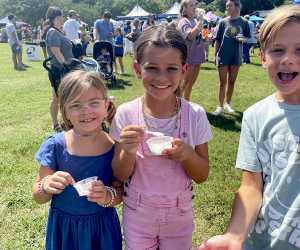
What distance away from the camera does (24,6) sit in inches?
2183

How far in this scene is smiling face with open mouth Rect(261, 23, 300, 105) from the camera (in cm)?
126

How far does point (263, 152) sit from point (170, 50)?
0.81 metres

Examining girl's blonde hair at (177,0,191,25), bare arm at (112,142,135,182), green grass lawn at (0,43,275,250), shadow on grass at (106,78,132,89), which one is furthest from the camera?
shadow on grass at (106,78,132,89)

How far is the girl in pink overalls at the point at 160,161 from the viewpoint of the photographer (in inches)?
60.0

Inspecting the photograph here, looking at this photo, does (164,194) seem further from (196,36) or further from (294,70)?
(196,36)

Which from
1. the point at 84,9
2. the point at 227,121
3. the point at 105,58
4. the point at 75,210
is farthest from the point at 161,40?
the point at 84,9

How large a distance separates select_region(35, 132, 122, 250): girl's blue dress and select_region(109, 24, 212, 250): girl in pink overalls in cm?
17

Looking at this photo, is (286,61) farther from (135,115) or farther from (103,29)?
(103,29)

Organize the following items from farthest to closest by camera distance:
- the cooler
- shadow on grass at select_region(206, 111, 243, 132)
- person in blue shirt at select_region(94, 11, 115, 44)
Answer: the cooler < person in blue shirt at select_region(94, 11, 115, 44) < shadow on grass at select_region(206, 111, 243, 132)

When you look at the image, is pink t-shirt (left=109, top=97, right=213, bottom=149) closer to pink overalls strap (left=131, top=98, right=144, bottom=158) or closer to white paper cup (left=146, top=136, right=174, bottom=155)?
pink overalls strap (left=131, top=98, right=144, bottom=158)

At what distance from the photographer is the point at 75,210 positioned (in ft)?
5.46

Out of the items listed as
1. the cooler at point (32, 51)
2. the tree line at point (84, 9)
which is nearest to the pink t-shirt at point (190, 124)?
the cooler at point (32, 51)

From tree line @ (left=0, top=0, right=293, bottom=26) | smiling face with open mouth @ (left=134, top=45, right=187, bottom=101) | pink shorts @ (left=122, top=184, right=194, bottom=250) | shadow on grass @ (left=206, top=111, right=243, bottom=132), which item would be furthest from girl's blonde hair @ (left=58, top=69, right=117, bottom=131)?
tree line @ (left=0, top=0, right=293, bottom=26)

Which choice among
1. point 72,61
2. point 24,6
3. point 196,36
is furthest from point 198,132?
point 24,6
